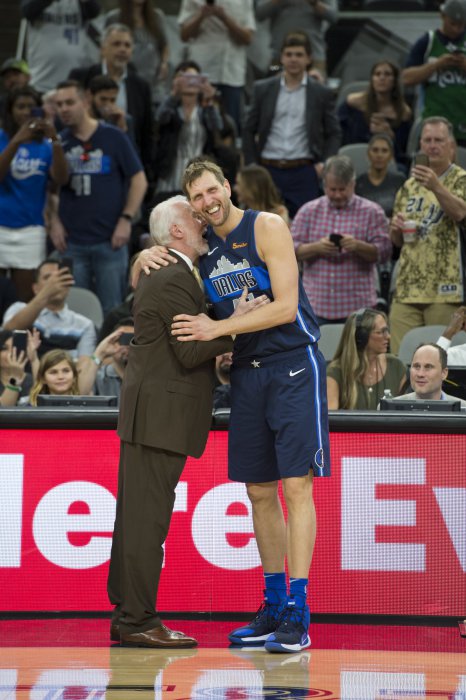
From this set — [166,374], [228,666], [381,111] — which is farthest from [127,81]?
[228,666]

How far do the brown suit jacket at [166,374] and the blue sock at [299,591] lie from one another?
2.25ft

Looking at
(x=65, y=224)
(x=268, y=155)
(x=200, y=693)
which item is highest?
(x=268, y=155)

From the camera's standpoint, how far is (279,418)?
534 centimetres

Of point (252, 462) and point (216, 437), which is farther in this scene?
point (216, 437)

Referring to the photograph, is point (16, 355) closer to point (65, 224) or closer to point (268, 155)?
point (65, 224)

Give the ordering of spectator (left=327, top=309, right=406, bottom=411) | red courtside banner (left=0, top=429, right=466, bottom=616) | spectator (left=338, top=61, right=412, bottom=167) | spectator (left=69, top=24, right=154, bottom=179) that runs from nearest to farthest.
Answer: red courtside banner (left=0, top=429, right=466, bottom=616) < spectator (left=327, top=309, right=406, bottom=411) < spectator (left=69, top=24, right=154, bottom=179) < spectator (left=338, top=61, right=412, bottom=167)

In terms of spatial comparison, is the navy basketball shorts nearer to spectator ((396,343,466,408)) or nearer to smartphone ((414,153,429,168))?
spectator ((396,343,466,408))

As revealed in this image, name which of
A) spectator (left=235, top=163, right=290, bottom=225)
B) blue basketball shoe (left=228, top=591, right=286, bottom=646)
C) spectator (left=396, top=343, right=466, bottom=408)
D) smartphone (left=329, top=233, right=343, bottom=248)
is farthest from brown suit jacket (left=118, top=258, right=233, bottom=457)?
spectator (left=235, top=163, right=290, bottom=225)

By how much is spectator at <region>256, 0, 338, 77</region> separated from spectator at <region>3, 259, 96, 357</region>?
4.54m

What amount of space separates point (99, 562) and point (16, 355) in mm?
2397

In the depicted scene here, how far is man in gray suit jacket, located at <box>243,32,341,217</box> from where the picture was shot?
35.4 ft

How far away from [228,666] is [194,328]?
1369 millimetres

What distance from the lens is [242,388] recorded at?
5.46 meters

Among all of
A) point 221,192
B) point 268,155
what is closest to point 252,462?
point 221,192
